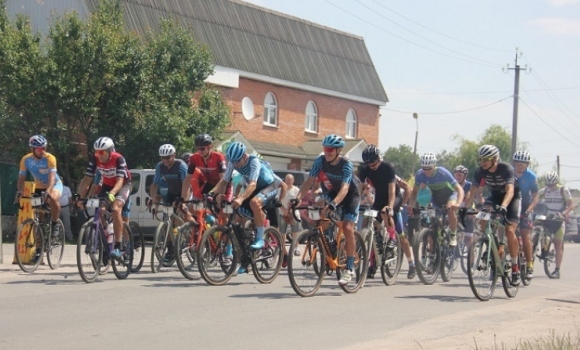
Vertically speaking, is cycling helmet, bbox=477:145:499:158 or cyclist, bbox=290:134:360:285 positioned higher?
cycling helmet, bbox=477:145:499:158

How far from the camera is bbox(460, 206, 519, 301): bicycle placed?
12.8m

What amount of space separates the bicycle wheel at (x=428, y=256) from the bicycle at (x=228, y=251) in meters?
2.53

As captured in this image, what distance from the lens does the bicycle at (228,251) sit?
13.2m

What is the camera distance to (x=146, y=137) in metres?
28.5

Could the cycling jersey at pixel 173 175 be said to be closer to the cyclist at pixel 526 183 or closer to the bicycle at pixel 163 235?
the bicycle at pixel 163 235

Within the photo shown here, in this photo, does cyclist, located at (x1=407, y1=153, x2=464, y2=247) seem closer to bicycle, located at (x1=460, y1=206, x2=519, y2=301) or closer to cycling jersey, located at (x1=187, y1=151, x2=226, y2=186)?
bicycle, located at (x1=460, y1=206, x2=519, y2=301)

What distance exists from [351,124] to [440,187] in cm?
3313

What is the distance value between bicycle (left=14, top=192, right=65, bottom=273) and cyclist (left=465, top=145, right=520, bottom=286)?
6.32 meters

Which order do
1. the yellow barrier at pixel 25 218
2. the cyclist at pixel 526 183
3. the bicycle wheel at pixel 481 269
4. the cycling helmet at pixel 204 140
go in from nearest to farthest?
1. the bicycle wheel at pixel 481 269
2. the cycling helmet at pixel 204 140
3. the yellow barrier at pixel 25 218
4. the cyclist at pixel 526 183

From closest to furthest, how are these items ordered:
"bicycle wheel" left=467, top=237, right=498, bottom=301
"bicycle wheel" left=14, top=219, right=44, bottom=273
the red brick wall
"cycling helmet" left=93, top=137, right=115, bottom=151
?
"bicycle wheel" left=467, top=237, right=498, bottom=301, "cycling helmet" left=93, top=137, right=115, bottom=151, "bicycle wheel" left=14, top=219, right=44, bottom=273, the red brick wall

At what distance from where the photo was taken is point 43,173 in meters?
15.3

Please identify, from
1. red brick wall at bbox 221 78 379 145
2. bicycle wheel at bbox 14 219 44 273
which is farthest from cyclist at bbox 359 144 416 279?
red brick wall at bbox 221 78 379 145

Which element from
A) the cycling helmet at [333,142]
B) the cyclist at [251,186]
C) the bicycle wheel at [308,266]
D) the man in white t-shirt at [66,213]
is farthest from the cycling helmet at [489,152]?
the man in white t-shirt at [66,213]

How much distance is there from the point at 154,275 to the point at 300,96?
102ft
